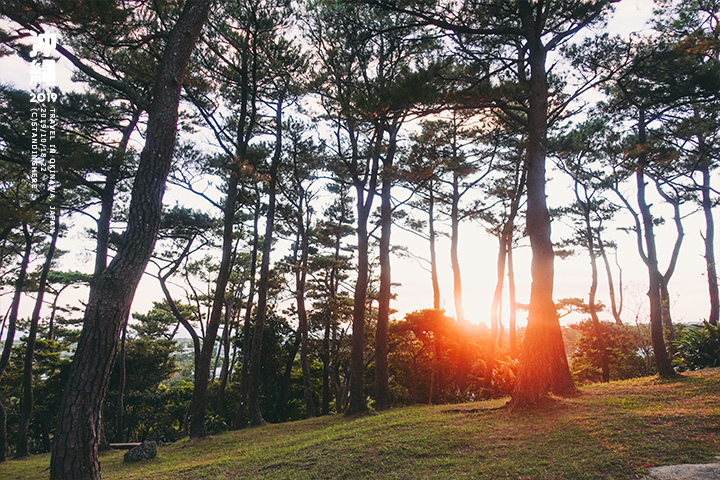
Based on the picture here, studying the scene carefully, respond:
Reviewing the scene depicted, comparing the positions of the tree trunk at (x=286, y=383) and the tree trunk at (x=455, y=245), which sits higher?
the tree trunk at (x=455, y=245)

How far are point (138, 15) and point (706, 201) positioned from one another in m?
17.9

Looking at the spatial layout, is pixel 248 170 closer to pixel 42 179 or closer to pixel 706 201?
pixel 42 179

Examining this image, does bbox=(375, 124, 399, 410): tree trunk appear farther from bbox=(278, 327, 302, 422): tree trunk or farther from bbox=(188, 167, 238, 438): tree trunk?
bbox=(278, 327, 302, 422): tree trunk

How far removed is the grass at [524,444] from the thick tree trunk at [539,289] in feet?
1.14

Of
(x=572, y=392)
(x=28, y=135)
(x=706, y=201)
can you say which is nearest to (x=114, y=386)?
(x=28, y=135)

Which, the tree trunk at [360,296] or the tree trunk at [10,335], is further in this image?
the tree trunk at [10,335]

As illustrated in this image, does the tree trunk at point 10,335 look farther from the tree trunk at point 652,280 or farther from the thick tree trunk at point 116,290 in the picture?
the tree trunk at point 652,280

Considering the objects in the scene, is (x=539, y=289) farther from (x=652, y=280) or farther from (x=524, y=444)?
(x=652, y=280)

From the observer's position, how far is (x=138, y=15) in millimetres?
5812

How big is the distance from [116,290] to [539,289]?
562 cm

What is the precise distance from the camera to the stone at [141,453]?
7.34 metres

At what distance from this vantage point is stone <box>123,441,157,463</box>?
24.1ft

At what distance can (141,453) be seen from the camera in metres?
7.43

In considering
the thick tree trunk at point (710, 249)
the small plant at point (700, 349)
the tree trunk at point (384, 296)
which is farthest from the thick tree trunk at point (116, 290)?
the thick tree trunk at point (710, 249)
